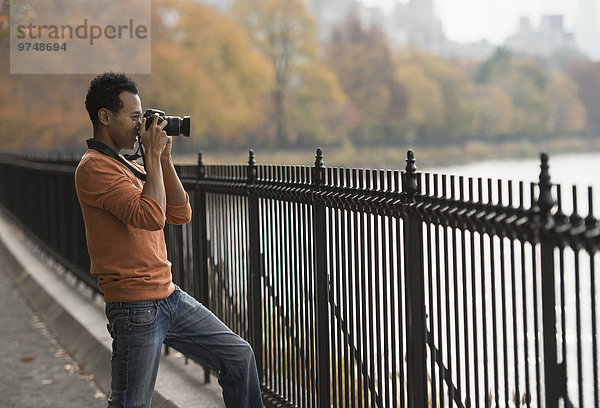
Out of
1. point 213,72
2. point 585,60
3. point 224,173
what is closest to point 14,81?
point 213,72

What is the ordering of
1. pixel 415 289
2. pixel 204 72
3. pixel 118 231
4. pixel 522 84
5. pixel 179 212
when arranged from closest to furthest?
pixel 415 289 < pixel 118 231 < pixel 179 212 < pixel 204 72 < pixel 522 84

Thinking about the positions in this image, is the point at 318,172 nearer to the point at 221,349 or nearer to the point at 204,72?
the point at 221,349

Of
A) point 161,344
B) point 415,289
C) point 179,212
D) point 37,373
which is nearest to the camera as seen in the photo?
point 415,289

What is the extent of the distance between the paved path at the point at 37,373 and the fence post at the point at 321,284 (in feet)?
8.08

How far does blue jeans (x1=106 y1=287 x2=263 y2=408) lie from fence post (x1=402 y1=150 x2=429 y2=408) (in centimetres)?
75

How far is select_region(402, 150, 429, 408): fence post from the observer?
12.6ft

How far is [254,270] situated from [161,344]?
1649 mm

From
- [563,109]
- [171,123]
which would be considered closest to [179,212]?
[171,123]

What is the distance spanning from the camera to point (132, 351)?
12.9ft

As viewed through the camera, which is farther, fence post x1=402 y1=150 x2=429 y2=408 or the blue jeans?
the blue jeans

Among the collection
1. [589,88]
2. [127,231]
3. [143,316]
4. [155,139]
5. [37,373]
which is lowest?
[37,373]

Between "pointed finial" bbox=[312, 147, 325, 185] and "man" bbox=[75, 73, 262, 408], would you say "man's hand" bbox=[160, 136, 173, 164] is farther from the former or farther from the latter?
"pointed finial" bbox=[312, 147, 325, 185]

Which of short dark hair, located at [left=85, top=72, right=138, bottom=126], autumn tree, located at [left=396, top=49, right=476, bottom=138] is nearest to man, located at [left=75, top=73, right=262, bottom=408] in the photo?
short dark hair, located at [left=85, top=72, right=138, bottom=126]

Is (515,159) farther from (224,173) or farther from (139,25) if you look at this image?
(224,173)
